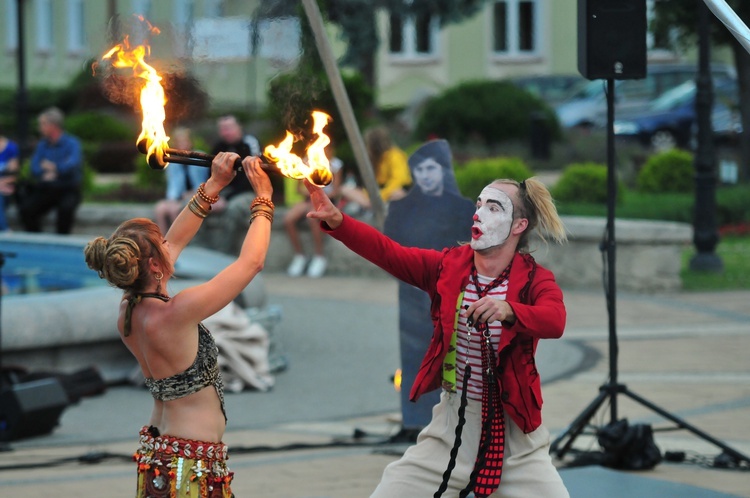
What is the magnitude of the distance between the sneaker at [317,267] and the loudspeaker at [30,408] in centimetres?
696

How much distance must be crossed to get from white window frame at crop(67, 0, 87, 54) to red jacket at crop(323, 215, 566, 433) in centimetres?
3951

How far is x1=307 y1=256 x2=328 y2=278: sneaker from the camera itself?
15.2m

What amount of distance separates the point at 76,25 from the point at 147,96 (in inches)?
1601

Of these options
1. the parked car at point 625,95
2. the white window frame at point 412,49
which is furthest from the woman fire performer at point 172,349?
the white window frame at point 412,49

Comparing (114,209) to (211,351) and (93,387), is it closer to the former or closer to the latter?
(93,387)

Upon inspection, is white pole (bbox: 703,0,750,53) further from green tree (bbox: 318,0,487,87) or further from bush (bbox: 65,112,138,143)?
bush (bbox: 65,112,138,143)

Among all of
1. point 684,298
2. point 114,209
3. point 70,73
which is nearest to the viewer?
point 684,298

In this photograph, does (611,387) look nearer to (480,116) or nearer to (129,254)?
(129,254)

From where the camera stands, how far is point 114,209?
16.7 metres

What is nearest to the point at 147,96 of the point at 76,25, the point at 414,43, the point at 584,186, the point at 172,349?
the point at 172,349

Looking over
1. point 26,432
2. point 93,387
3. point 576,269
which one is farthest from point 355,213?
point 26,432

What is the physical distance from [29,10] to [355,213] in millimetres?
33381

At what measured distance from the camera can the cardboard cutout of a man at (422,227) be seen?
23.2 ft

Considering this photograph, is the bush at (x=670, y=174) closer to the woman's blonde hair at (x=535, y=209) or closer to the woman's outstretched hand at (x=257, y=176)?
the woman's blonde hair at (x=535, y=209)
